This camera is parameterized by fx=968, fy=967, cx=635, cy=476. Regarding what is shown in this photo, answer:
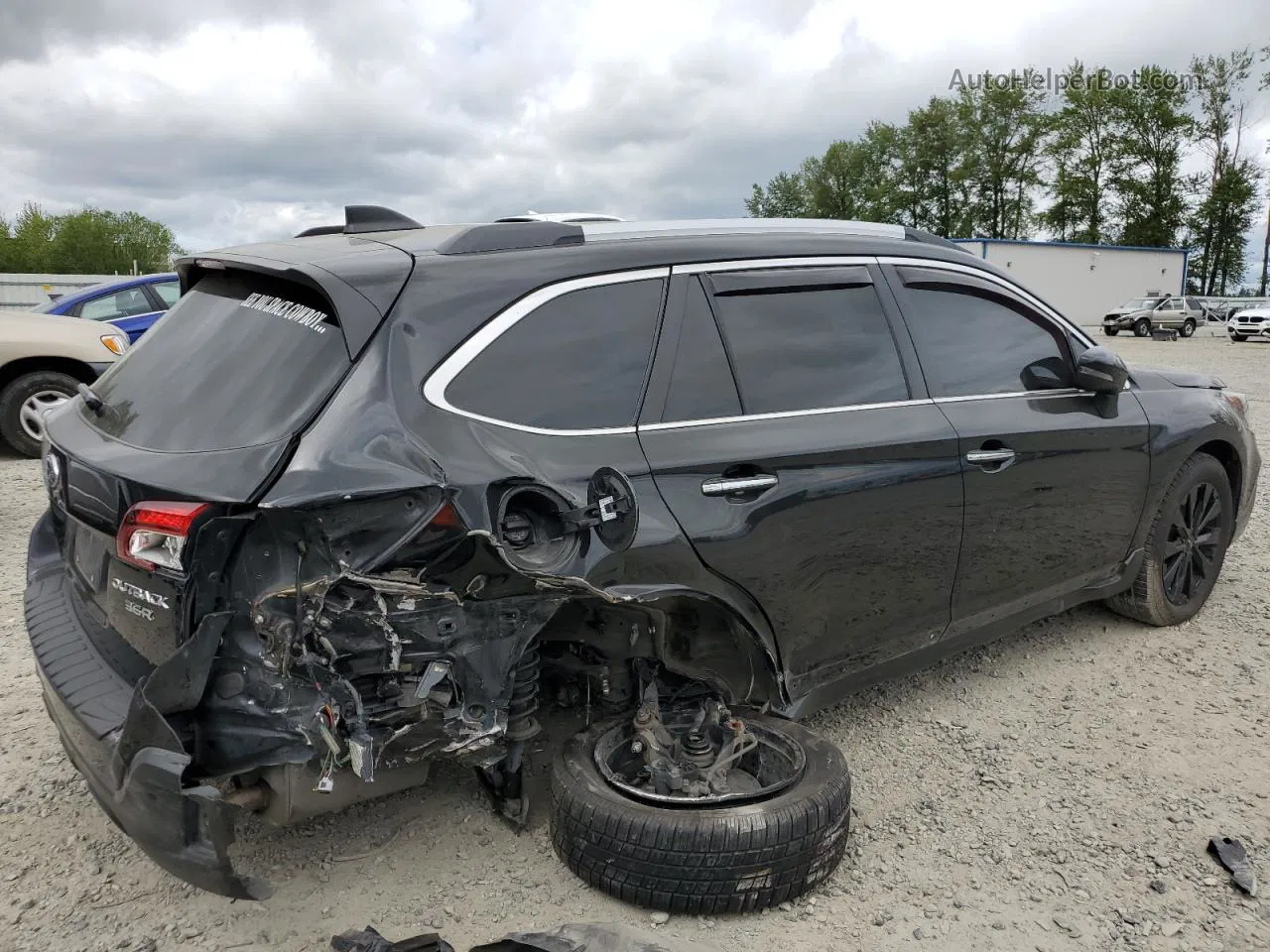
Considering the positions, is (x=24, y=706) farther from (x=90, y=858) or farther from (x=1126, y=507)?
(x=1126, y=507)

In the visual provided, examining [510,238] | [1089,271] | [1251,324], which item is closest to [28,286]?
[510,238]

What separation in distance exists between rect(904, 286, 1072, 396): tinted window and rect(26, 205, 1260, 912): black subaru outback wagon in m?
0.02

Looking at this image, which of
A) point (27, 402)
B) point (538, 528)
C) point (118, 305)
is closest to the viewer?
point (538, 528)

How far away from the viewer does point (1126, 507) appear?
4008 mm

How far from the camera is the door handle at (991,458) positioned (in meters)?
3.29

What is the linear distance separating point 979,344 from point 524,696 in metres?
2.14

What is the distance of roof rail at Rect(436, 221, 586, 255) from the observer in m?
2.57

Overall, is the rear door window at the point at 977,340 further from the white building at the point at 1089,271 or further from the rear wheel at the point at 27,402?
the white building at the point at 1089,271

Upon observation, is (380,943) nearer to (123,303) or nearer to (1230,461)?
(1230,461)

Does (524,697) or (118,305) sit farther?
(118,305)

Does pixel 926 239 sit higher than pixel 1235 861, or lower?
higher

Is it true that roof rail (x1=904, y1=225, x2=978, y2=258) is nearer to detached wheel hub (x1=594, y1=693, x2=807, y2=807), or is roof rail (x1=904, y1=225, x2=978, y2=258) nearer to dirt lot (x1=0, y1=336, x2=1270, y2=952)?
dirt lot (x1=0, y1=336, x2=1270, y2=952)

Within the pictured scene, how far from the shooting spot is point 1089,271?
49.4 meters

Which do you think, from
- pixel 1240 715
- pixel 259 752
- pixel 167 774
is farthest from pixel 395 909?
pixel 1240 715
